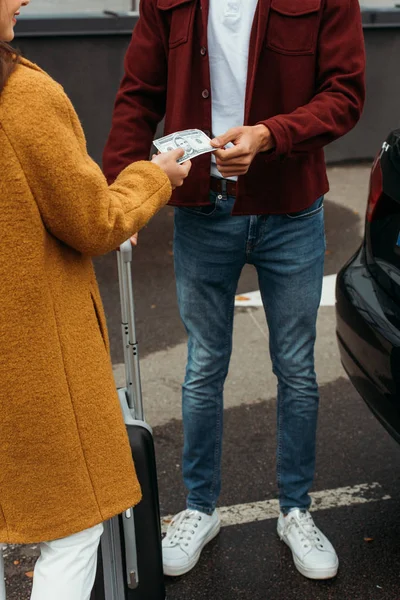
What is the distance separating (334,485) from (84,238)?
6.52 feet

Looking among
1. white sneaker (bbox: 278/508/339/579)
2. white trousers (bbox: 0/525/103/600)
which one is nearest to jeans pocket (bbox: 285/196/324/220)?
white sneaker (bbox: 278/508/339/579)

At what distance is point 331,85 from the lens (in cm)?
253

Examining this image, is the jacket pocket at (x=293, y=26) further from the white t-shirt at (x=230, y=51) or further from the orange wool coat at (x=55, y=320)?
the orange wool coat at (x=55, y=320)

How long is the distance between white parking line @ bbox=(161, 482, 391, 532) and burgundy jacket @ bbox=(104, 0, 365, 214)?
1.24 meters

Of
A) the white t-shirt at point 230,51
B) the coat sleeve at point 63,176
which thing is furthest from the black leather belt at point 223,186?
the coat sleeve at point 63,176

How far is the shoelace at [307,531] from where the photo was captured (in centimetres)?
292

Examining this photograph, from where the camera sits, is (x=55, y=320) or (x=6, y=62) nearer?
(x=6, y=62)

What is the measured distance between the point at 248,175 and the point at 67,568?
4.17 ft

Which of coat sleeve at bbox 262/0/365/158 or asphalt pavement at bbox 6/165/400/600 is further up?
coat sleeve at bbox 262/0/365/158

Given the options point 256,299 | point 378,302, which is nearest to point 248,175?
point 378,302

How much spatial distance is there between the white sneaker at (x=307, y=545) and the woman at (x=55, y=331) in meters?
1.07

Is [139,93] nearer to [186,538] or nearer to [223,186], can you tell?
[223,186]

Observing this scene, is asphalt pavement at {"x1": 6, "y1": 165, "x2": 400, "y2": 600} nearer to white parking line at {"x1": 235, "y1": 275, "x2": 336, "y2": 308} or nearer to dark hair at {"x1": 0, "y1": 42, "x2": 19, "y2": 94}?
white parking line at {"x1": 235, "y1": 275, "x2": 336, "y2": 308}

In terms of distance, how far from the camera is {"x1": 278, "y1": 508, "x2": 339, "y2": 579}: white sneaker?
2855 millimetres
